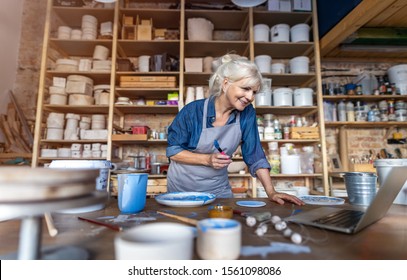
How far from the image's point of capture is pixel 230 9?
3295 mm

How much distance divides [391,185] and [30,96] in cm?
460

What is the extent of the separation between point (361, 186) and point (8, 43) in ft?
16.1

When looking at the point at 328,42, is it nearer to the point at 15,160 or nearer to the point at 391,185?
the point at 391,185

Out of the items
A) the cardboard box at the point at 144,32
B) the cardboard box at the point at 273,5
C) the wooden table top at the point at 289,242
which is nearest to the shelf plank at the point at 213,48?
the cardboard box at the point at 144,32

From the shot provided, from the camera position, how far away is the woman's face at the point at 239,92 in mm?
1495

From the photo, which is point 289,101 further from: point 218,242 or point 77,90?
point 218,242

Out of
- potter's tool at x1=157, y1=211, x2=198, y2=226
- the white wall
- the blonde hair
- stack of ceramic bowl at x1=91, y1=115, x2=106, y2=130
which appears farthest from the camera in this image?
the white wall

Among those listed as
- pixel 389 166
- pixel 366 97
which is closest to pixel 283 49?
pixel 366 97

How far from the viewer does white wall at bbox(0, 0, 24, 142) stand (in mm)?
3457

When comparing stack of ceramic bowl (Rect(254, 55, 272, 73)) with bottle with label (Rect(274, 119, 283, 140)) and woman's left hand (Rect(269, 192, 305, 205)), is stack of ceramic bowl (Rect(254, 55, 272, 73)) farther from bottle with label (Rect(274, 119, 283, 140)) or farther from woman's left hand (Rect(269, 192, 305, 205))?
woman's left hand (Rect(269, 192, 305, 205))

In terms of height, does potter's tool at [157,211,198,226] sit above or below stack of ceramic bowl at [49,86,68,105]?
below

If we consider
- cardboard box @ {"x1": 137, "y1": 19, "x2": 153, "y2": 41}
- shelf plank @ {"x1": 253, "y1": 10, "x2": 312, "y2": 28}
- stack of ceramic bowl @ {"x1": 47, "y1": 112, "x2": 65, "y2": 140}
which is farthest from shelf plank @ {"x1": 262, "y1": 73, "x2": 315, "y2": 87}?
stack of ceramic bowl @ {"x1": 47, "y1": 112, "x2": 65, "y2": 140}

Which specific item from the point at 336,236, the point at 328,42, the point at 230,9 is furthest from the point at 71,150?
the point at 328,42

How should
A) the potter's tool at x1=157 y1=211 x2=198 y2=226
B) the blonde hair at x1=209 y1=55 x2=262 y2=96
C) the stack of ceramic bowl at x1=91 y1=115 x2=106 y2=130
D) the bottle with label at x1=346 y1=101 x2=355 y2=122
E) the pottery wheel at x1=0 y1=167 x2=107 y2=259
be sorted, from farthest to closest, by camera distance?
the bottle with label at x1=346 y1=101 x2=355 y2=122 → the stack of ceramic bowl at x1=91 y1=115 x2=106 y2=130 → the blonde hair at x1=209 y1=55 x2=262 y2=96 → the potter's tool at x1=157 y1=211 x2=198 y2=226 → the pottery wheel at x1=0 y1=167 x2=107 y2=259
